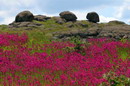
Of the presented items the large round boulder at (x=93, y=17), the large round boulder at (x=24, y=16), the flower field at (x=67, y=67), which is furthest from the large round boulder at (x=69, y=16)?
the flower field at (x=67, y=67)

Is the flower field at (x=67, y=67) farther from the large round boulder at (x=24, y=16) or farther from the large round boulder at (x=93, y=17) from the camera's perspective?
the large round boulder at (x=93, y=17)

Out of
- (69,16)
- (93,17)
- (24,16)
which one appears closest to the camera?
(24,16)

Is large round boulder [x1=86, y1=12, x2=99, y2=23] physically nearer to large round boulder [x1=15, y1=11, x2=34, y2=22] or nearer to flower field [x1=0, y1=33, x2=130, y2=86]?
large round boulder [x1=15, y1=11, x2=34, y2=22]

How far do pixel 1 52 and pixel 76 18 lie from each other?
294 feet

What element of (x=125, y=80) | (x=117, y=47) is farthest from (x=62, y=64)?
(x=117, y=47)

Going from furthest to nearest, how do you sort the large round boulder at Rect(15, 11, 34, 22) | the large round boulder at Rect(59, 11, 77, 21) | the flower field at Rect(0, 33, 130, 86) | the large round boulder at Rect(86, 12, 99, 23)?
the large round boulder at Rect(86, 12, 99, 23), the large round boulder at Rect(59, 11, 77, 21), the large round boulder at Rect(15, 11, 34, 22), the flower field at Rect(0, 33, 130, 86)

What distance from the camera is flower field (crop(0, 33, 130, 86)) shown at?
1077 cm

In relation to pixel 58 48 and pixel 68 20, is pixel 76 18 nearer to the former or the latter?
pixel 68 20

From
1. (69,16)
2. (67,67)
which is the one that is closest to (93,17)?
(69,16)

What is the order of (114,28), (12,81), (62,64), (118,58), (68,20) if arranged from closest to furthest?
1. (12,81)
2. (62,64)
3. (118,58)
4. (114,28)
5. (68,20)

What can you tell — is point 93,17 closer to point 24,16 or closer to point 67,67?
point 24,16

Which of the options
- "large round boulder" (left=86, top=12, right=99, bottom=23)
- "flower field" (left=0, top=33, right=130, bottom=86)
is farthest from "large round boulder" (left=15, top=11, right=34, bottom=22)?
"flower field" (left=0, top=33, right=130, bottom=86)

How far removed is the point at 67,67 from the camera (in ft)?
45.4

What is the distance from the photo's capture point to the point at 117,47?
67.6 feet
